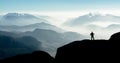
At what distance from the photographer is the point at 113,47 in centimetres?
6612

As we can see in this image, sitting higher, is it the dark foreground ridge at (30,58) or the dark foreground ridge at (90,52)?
the dark foreground ridge at (90,52)

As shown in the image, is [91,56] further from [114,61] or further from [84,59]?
[114,61]

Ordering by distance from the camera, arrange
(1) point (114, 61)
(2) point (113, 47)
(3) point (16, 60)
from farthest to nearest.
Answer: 1. (3) point (16, 60)
2. (2) point (113, 47)
3. (1) point (114, 61)

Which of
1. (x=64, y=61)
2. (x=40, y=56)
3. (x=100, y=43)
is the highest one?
(x=100, y=43)

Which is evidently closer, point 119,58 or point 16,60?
point 119,58

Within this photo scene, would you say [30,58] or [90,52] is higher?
[90,52]

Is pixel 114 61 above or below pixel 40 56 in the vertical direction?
above

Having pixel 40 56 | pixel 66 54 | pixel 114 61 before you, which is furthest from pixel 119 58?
pixel 40 56

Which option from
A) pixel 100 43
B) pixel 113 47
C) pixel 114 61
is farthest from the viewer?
pixel 100 43

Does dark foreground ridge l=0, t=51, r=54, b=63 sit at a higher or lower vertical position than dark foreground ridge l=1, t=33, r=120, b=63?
lower

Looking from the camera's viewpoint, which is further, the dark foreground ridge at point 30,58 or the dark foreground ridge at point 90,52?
the dark foreground ridge at point 30,58

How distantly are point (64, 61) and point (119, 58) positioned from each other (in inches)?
711

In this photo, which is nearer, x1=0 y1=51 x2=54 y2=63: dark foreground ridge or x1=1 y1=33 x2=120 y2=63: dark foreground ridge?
x1=1 y1=33 x2=120 y2=63: dark foreground ridge

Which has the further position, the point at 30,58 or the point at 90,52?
the point at 30,58
